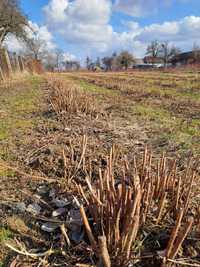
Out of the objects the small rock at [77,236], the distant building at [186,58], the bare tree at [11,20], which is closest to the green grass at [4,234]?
the small rock at [77,236]

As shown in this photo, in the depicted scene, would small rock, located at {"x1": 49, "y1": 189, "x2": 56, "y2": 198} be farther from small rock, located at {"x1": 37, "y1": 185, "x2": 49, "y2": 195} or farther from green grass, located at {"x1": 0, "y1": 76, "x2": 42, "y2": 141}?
green grass, located at {"x1": 0, "y1": 76, "x2": 42, "y2": 141}

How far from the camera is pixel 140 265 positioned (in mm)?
1985

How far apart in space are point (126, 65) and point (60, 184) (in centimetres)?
8090

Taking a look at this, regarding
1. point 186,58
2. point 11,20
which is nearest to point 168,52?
point 186,58

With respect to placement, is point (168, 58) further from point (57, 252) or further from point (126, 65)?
point (57, 252)

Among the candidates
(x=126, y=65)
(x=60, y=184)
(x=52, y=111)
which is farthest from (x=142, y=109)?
(x=126, y=65)

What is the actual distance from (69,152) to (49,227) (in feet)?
4.94

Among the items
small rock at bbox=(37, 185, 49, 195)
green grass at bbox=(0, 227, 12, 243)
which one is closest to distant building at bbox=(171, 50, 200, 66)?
small rock at bbox=(37, 185, 49, 195)

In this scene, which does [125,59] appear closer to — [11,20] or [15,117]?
[11,20]

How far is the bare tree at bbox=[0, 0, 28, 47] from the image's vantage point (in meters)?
26.3

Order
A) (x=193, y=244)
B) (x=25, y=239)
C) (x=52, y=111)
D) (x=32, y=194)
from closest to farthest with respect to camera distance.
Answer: (x=193, y=244) < (x=25, y=239) < (x=32, y=194) < (x=52, y=111)

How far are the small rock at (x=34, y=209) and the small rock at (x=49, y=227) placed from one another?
22cm

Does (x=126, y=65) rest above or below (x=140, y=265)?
below

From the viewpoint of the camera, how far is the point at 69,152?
3.79m
